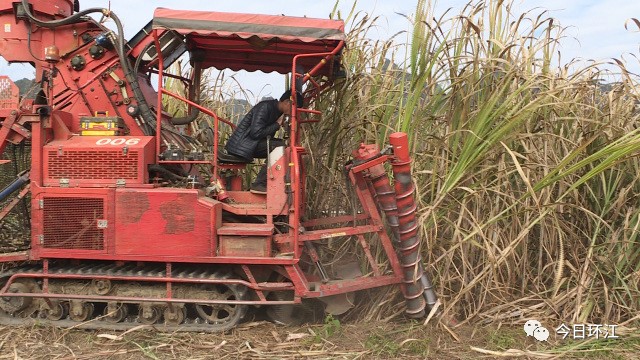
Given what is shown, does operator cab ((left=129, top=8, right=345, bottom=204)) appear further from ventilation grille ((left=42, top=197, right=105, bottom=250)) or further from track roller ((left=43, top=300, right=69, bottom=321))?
track roller ((left=43, top=300, right=69, bottom=321))

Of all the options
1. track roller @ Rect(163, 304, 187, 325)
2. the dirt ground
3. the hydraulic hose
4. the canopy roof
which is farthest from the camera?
the hydraulic hose

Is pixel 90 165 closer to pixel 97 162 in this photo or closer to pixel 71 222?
pixel 97 162

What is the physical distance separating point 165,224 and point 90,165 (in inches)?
31.0

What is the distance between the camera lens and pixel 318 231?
4.27 m

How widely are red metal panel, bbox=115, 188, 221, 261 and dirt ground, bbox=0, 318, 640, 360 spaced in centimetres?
65

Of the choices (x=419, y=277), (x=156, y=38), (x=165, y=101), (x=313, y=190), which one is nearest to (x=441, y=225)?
(x=419, y=277)

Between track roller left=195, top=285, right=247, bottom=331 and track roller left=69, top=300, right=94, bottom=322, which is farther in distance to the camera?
track roller left=69, top=300, right=94, bottom=322

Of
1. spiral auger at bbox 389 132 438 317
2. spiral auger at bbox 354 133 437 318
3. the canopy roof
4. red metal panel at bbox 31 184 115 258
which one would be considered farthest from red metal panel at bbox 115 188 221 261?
spiral auger at bbox 389 132 438 317

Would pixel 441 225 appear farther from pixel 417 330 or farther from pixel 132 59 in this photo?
pixel 132 59

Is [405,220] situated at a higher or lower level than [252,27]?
lower

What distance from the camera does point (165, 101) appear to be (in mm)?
6445

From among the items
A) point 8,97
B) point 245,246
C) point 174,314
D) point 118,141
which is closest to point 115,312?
point 174,314

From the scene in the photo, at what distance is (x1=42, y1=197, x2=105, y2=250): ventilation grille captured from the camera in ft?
13.3

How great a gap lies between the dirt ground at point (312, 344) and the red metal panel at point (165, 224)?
645 mm
